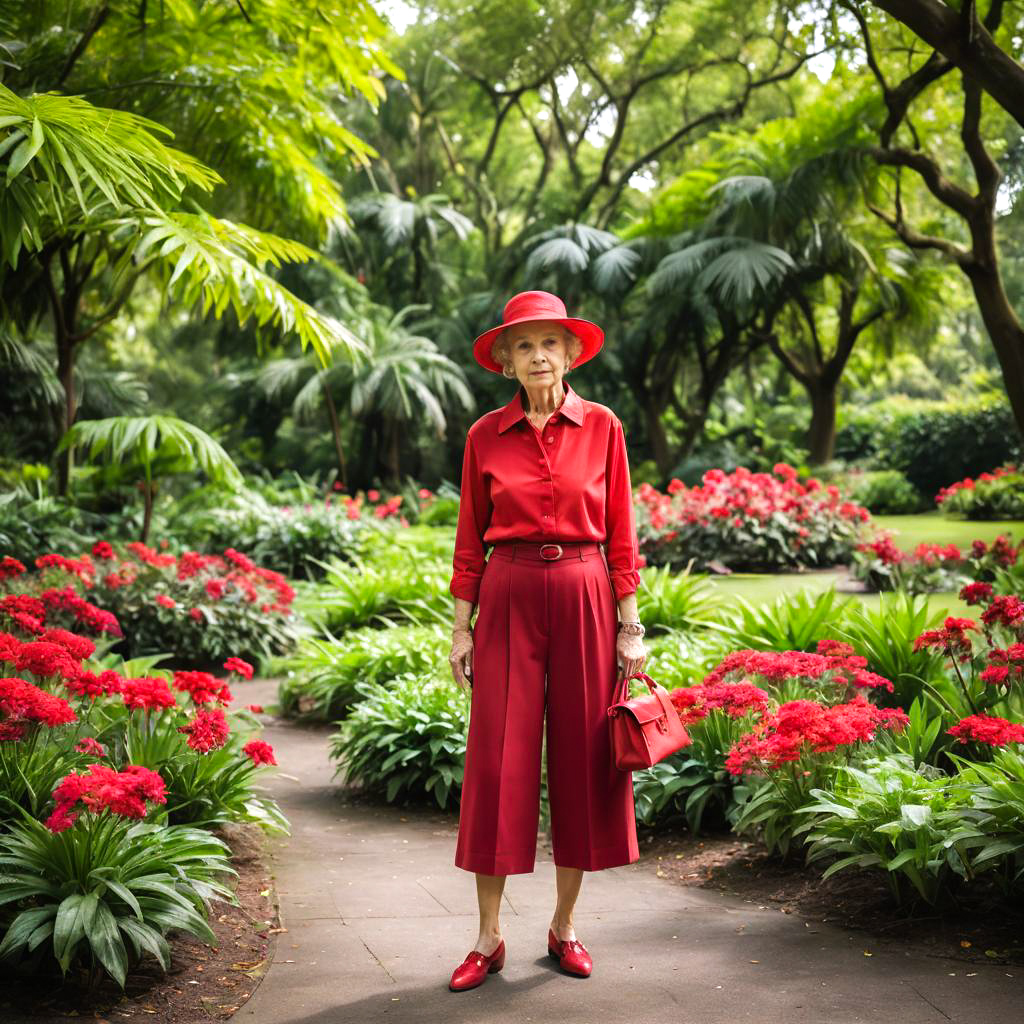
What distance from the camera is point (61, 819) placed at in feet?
8.73

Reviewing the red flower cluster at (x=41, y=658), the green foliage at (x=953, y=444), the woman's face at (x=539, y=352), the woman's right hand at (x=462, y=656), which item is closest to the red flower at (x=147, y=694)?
the red flower cluster at (x=41, y=658)

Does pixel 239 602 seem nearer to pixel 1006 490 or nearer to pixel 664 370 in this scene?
pixel 1006 490

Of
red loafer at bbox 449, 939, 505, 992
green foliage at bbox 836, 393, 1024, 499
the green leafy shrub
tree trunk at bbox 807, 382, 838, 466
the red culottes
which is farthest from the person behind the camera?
green foliage at bbox 836, 393, 1024, 499

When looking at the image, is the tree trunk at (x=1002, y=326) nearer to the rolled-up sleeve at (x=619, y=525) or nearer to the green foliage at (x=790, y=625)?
the green foliage at (x=790, y=625)

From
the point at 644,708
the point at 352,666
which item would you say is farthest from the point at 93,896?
the point at 352,666

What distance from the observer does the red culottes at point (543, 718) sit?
3098 millimetres

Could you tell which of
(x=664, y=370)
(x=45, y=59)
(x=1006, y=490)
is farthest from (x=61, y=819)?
(x=664, y=370)

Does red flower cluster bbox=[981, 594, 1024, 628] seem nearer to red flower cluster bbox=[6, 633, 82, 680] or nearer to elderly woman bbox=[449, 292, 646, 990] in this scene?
elderly woman bbox=[449, 292, 646, 990]

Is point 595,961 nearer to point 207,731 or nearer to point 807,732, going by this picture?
point 807,732

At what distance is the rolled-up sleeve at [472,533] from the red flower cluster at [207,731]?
1.02 meters

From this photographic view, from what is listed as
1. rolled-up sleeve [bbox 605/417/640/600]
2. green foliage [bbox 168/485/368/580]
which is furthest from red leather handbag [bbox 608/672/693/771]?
green foliage [bbox 168/485/368/580]

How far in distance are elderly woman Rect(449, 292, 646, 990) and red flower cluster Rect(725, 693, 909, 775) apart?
A: 0.67 meters

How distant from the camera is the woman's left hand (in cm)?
321

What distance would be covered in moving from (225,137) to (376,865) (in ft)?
16.6
